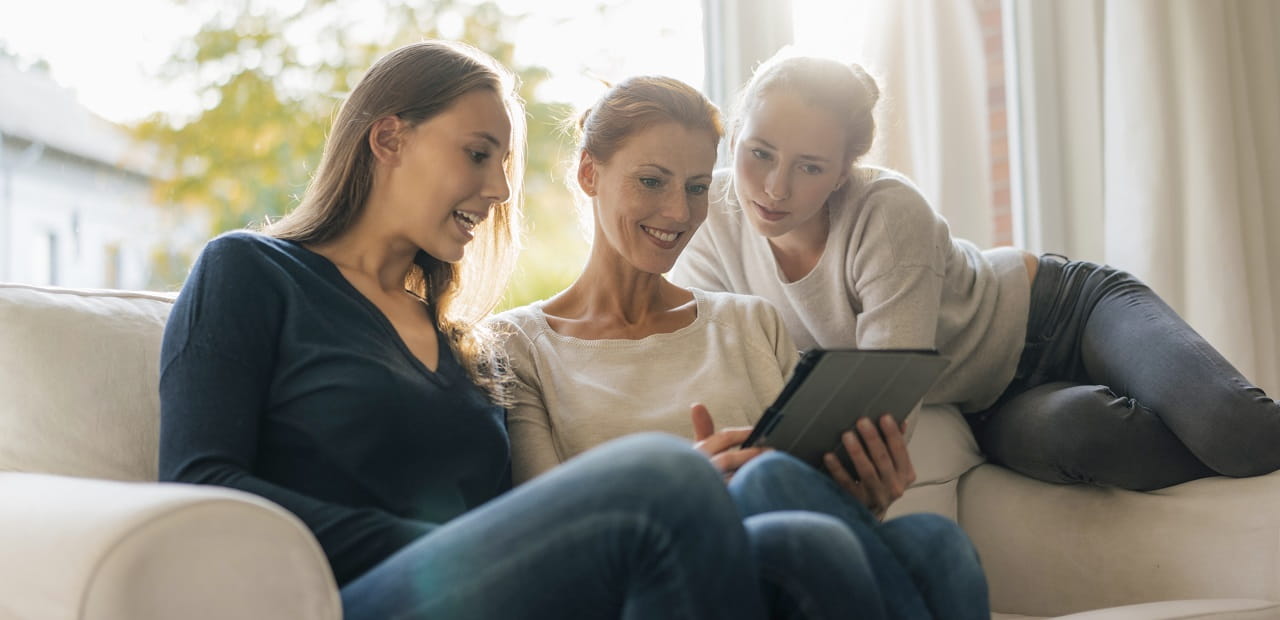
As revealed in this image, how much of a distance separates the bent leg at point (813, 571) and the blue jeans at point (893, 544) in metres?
0.13

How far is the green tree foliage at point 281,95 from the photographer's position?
7.43 ft

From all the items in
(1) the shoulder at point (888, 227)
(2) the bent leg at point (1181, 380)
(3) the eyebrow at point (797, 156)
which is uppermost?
(3) the eyebrow at point (797, 156)

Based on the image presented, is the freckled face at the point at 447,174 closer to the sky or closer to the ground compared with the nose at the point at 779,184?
closer to the sky

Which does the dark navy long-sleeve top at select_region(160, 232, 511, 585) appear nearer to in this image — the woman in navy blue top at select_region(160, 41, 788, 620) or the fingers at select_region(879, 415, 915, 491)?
the woman in navy blue top at select_region(160, 41, 788, 620)

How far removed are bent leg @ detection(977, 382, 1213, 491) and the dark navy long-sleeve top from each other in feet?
3.18

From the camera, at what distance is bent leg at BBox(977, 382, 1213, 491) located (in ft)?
6.15

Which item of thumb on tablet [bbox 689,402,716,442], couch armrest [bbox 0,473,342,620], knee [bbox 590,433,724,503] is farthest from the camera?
thumb on tablet [bbox 689,402,716,442]

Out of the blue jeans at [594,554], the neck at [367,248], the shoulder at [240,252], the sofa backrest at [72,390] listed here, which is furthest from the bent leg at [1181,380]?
the sofa backrest at [72,390]

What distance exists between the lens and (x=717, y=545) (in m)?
1.00

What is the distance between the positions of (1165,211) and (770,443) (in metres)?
1.84

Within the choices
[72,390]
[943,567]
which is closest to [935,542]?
[943,567]

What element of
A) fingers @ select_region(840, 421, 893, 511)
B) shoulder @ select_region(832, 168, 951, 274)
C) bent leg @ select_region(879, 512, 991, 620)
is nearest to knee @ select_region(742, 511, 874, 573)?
bent leg @ select_region(879, 512, 991, 620)

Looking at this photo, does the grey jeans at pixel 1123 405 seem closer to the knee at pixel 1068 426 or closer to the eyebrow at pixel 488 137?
the knee at pixel 1068 426

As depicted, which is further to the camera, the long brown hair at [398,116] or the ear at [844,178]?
the ear at [844,178]
